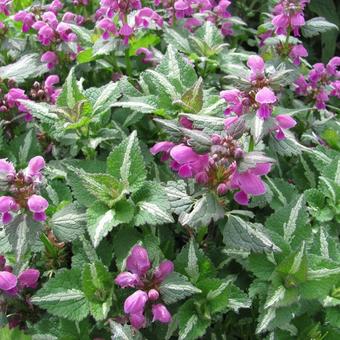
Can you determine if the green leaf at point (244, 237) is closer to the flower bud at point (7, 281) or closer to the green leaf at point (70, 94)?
the flower bud at point (7, 281)

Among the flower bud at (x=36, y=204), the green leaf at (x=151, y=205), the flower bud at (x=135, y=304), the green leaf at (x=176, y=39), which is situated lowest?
the flower bud at (x=135, y=304)

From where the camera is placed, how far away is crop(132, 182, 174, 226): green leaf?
63.3 inches

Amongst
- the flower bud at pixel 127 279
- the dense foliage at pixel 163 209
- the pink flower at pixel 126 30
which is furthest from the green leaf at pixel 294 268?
the pink flower at pixel 126 30

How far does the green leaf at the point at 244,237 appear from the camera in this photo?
1562mm

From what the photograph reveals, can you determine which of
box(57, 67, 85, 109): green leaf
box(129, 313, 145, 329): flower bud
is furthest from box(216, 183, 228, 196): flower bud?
box(57, 67, 85, 109): green leaf

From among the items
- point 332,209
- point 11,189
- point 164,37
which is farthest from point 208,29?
point 11,189

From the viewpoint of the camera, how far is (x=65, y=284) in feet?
5.64

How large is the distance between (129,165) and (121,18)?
34.8 inches

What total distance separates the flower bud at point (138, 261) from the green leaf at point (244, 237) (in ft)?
0.85

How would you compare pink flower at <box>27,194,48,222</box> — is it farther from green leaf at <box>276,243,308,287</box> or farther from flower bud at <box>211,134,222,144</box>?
green leaf at <box>276,243,308,287</box>

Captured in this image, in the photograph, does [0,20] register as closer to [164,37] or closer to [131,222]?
[164,37]

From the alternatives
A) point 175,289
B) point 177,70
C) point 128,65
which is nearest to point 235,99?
point 177,70

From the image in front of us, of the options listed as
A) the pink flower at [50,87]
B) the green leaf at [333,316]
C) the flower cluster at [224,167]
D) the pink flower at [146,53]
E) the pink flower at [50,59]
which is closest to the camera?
the flower cluster at [224,167]

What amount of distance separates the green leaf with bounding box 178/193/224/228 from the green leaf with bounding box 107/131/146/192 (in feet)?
0.91
